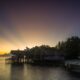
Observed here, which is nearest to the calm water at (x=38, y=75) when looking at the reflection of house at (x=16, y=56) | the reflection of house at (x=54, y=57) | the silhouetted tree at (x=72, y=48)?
the silhouetted tree at (x=72, y=48)

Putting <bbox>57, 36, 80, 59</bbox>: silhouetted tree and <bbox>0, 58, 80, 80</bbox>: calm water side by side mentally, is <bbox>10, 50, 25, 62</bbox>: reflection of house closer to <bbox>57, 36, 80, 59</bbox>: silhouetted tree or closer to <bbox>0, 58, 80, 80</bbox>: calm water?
<bbox>57, 36, 80, 59</bbox>: silhouetted tree

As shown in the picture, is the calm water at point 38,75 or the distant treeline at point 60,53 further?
the distant treeline at point 60,53

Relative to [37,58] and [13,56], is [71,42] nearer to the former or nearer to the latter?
[37,58]

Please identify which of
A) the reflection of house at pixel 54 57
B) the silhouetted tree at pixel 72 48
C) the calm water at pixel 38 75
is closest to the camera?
the calm water at pixel 38 75

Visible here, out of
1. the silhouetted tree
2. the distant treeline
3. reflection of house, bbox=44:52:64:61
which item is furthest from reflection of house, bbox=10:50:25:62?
the silhouetted tree

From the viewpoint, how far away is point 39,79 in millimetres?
55688

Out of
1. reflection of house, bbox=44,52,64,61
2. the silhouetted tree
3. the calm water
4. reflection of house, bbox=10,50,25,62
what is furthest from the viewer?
reflection of house, bbox=10,50,25,62

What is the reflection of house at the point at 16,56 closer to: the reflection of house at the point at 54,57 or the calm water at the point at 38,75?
the reflection of house at the point at 54,57

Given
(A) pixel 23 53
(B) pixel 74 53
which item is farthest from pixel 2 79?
(A) pixel 23 53

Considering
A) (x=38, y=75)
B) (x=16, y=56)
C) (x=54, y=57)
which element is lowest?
(x=38, y=75)

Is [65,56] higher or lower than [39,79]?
higher

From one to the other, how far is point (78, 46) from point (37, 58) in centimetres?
4521

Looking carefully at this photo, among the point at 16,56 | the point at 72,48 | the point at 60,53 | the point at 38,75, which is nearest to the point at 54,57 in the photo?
the point at 60,53

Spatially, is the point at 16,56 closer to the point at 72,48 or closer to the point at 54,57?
the point at 54,57
